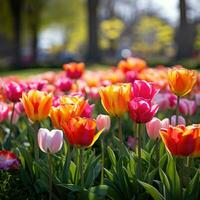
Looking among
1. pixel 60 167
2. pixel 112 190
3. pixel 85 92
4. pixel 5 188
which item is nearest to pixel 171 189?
pixel 112 190

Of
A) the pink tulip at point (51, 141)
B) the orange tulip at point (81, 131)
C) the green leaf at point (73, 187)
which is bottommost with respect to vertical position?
the green leaf at point (73, 187)

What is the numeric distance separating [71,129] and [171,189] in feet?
1.73

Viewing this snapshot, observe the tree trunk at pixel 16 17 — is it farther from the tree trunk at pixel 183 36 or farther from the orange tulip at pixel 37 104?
the orange tulip at pixel 37 104

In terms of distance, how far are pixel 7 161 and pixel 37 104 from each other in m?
0.37

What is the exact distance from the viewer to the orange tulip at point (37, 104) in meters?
2.54

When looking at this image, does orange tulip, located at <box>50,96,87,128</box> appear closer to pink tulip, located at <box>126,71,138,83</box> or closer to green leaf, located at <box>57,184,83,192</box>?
green leaf, located at <box>57,184,83,192</box>

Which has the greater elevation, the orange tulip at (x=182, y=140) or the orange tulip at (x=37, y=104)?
the orange tulip at (x=37, y=104)

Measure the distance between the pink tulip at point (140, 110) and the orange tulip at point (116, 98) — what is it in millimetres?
164

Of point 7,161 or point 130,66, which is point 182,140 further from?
point 130,66

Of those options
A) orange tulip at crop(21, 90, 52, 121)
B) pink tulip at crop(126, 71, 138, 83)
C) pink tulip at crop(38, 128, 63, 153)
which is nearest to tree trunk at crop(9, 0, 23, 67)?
pink tulip at crop(126, 71, 138, 83)

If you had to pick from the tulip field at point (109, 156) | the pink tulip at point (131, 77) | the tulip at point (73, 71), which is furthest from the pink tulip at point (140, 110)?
the tulip at point (73, 71)

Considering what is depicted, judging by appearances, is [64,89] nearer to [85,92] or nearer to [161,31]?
[85,92]

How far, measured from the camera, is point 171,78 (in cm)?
276

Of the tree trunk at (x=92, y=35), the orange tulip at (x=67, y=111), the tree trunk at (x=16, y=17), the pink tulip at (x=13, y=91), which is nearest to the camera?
the orange tulip at (x=67, y=111)
